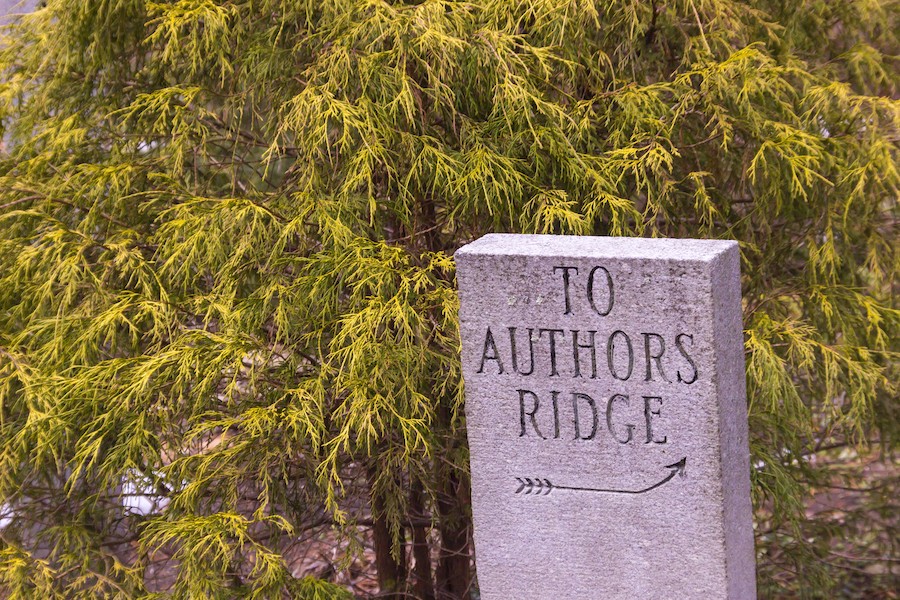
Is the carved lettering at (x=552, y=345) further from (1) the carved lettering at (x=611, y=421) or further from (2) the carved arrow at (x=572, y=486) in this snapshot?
(2) the carved arrow at (x=572, y=486)

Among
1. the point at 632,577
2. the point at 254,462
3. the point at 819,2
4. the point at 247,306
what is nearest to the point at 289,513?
the point at 254,462

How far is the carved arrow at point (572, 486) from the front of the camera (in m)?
2.74

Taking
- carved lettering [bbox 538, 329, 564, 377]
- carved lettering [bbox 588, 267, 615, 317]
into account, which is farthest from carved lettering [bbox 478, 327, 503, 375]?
carved lettering [bbox 588, 267, 615, 317]

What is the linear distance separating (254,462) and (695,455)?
141 cm

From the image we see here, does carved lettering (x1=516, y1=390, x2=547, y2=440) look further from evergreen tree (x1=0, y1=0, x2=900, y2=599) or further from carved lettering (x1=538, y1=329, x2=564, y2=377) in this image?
evergreen tree (x1=0, y1=0, x2=900, y2=599)

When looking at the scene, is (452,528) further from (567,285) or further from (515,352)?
(567,285)

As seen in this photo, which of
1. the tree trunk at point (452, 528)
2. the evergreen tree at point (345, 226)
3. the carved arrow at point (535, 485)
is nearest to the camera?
the carved arrow at point (535, 485)

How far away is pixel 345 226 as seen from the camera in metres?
3.43

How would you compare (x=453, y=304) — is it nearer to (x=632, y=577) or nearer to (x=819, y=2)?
(x=632, y=577)

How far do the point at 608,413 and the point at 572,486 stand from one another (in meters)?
0.25

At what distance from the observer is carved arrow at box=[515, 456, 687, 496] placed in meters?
2.74

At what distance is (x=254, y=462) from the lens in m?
3.35

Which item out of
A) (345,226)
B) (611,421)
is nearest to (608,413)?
(611,421)

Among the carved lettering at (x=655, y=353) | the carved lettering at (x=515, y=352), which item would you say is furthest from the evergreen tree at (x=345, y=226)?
the carved lettering at (x=655, y=353)
